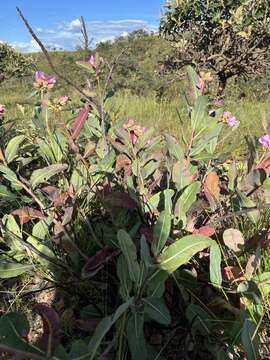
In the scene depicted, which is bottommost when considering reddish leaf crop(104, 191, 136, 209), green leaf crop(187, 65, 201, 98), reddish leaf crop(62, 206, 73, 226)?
reddish leaf crop(62, 206, 73, 226)

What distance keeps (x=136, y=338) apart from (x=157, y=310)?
81mm

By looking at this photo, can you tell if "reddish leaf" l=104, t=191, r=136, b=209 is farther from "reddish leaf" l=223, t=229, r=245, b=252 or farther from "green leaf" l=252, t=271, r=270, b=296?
"green leaf" l=252, t=271, r=270, b=296

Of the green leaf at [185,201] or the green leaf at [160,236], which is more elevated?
the green leaf at [160,236]

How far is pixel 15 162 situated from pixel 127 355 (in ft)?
4.40

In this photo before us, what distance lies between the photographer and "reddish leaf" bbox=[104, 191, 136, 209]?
1502 millimetres

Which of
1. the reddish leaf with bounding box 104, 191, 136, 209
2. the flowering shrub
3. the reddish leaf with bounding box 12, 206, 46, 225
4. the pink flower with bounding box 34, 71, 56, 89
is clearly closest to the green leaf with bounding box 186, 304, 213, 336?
the flowering shrub

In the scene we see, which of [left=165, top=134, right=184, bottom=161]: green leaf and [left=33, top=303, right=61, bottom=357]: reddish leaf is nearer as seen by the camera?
[left=33, top=303, right=61, bottom=357]: reddish leaf

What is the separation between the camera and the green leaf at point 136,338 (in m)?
1.09

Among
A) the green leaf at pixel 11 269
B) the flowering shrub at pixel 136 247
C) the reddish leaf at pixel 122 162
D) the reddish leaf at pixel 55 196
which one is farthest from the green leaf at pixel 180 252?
the reddish leaf at pixel 122 162

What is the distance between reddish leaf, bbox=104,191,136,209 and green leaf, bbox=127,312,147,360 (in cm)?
46

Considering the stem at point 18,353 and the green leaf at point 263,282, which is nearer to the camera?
the stem at point 18,353

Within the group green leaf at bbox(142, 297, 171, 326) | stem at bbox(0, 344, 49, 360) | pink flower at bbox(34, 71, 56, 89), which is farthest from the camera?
pink flower at bbox(34, 71, 56, 89)

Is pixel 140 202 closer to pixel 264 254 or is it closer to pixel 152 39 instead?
pixel 264 254

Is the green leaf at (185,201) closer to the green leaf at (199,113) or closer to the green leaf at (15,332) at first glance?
the green leaf at (199,113)
